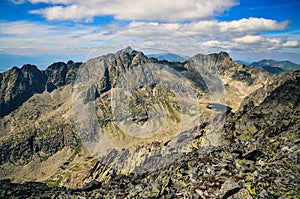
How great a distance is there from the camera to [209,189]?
104 feet

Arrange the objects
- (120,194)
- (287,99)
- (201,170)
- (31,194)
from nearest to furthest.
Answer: (201,170)
(120,194)
(31,194)
(287,99)

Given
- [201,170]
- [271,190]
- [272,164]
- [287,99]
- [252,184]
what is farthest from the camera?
[287,99]

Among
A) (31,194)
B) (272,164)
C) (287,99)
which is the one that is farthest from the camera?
(287,99)

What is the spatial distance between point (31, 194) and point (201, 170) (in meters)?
42.1

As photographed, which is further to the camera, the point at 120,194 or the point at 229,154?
the point at 120,194

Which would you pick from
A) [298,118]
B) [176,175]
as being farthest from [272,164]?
[298,118]

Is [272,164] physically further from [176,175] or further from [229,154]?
[176,175]

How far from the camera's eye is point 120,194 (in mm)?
46094

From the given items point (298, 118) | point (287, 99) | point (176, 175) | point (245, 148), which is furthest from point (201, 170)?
point (287, 99)

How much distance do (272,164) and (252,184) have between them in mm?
4593

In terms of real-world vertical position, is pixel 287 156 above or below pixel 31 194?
above

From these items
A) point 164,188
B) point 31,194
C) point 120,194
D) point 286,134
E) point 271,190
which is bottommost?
point 31,194

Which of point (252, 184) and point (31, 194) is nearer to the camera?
A: point (252, 184)

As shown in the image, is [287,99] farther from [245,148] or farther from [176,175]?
[176,175]
